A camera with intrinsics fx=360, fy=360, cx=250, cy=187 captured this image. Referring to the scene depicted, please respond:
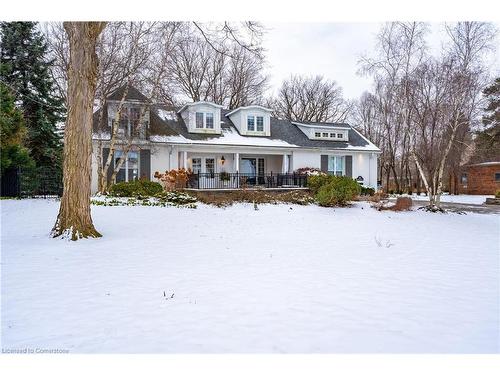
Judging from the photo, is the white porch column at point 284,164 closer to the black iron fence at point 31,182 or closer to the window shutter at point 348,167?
the window shutter at point 348,167

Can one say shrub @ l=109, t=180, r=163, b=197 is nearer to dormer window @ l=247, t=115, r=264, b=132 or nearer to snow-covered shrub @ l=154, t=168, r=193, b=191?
snow-covered shrub @ l=154, t=168, r=193, b=191

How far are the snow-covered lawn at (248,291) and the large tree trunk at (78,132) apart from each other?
0.52 metres

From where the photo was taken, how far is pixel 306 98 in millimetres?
33906

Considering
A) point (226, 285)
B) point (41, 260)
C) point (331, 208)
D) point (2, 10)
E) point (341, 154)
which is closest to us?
point (226, 285)

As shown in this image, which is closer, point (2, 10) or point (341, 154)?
point (2, 10)

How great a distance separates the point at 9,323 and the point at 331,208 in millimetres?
10953

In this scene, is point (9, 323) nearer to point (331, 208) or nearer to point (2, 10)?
point (2, 10)

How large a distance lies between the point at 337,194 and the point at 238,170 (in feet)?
24.0

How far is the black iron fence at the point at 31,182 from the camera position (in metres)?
14.4

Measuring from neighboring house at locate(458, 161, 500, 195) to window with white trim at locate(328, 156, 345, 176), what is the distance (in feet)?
39.6

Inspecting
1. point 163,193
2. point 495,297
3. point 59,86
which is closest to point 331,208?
point 163,193

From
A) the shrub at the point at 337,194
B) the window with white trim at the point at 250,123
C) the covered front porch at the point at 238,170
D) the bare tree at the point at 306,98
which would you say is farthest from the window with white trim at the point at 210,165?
the bare tree at the point at 306,98

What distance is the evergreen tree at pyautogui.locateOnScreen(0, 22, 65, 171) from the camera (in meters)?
17.0

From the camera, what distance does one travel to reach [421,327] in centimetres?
321
